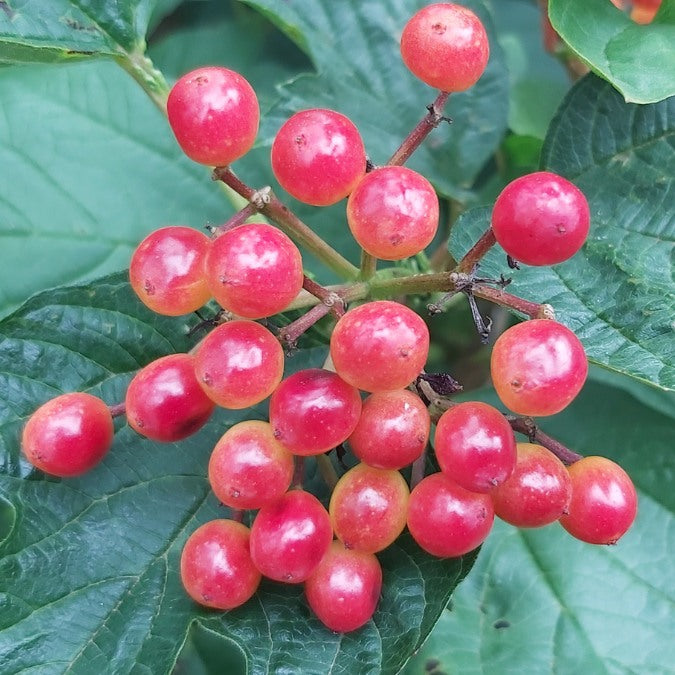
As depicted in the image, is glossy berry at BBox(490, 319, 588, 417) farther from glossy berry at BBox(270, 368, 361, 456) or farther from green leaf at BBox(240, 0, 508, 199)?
green leaf at BBox(240, 0, 508, 199)

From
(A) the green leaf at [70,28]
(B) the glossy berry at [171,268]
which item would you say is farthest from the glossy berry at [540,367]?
(A) the green leaf at [70,28]

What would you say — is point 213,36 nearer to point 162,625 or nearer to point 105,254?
point 105,254

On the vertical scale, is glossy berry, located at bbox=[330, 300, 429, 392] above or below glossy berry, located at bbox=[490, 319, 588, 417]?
below

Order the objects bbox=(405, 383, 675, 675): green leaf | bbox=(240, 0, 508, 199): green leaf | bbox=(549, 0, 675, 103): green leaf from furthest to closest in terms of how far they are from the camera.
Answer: bbox=(240, 0, 508, 199): green leaf
bbox=(405, 383, 675, 675): green leaf
bbox=(549, 0, 675, 103): green leaf

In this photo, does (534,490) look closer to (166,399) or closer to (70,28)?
(166,399)

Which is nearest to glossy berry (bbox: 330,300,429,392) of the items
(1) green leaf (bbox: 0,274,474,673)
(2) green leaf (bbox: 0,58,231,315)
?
(1) green leaf (bbox: 0,274,474,673)
